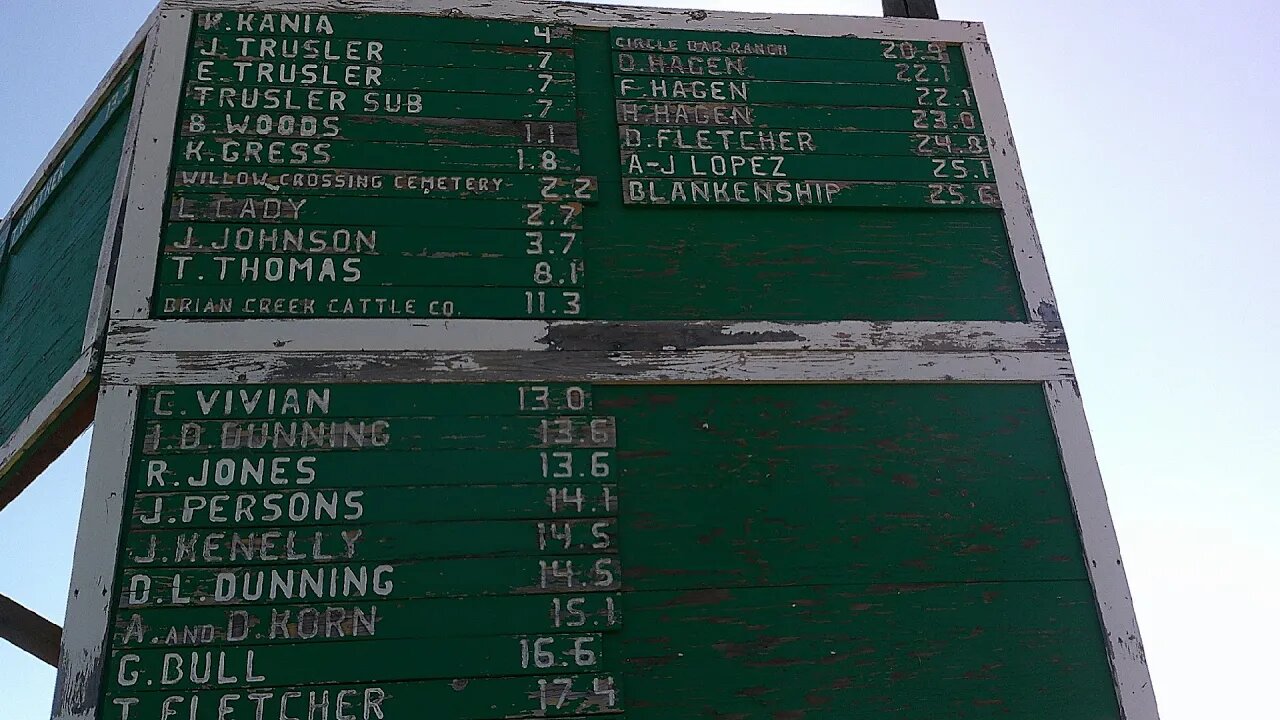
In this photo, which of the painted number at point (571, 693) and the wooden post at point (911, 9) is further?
the wooden post at point (911, 9)

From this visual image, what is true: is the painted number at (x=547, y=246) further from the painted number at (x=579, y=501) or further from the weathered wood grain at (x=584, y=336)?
the painted number at (x=579, y=501)

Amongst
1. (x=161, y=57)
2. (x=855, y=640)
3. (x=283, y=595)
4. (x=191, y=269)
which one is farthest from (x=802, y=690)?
(x=161, y=57)

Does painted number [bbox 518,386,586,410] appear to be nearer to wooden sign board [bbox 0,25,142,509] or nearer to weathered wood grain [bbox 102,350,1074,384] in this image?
weathered wood grain [bbox 102,350,1074,384]

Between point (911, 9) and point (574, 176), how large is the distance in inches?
88.3

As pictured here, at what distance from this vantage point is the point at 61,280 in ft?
15.1

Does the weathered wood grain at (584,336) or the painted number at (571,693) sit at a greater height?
the weathered wood grain at (584,336)

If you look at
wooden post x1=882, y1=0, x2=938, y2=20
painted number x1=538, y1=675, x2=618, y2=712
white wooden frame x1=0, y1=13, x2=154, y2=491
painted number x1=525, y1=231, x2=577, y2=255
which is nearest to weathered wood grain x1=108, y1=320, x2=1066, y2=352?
white wooden frame x1=0, y1=13, x2=154, y2=491

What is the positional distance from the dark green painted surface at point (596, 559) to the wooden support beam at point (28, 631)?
2.32 m

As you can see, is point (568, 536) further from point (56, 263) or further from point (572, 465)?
point (56, 263)

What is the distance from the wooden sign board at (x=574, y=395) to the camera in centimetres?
350

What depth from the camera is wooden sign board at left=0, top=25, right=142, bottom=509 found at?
4.08m

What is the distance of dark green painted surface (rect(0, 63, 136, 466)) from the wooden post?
3.74 meters

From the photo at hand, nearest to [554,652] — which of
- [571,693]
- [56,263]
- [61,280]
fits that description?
[571,693]

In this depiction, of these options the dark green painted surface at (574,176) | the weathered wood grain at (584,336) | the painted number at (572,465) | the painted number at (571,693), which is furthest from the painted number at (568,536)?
the dark green painted surface at (574,176)
